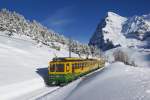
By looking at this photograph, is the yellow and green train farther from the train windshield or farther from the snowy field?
the snowy field

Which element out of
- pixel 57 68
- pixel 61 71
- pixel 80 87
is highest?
pixel 57 68

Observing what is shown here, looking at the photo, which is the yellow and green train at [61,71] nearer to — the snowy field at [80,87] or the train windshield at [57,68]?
the train windshield at [57,68]

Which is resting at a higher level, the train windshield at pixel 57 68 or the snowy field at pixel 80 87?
the train windshield at pixel 57 68

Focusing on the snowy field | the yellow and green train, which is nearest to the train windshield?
the yellow and green train

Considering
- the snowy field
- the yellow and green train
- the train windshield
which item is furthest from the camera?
the train windshield

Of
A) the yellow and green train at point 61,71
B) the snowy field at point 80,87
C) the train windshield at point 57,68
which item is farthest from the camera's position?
the train windshield at point 57,68

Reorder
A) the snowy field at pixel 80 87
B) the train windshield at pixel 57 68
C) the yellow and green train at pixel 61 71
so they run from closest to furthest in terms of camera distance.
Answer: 1. the snowy field at pixel 80 87
2. the yellow and green train at pixel 61 71
3. the train windshield at pixel 57 68

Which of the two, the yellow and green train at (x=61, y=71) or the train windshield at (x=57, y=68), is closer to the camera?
the yellow and green train at (x=61, y=71)

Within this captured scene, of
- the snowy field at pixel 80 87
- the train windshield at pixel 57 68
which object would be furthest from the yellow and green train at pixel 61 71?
the snowy field at pixel 80 87

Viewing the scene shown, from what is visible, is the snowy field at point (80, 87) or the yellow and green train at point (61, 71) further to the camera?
the yellow and green train at point (61, 71)

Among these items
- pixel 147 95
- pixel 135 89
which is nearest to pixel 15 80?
pixel 135 89

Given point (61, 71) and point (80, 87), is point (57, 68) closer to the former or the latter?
point (61, 71)

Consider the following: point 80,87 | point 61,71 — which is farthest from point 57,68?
point 80,87

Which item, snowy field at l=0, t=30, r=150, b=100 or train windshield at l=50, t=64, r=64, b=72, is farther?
train windshield at l=50, t=64, r=64, b=72
